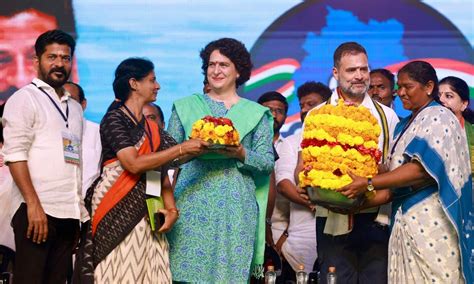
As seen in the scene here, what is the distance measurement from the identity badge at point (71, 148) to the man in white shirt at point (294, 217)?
181 cm

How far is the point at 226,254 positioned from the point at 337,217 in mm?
679

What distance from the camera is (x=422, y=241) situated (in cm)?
738

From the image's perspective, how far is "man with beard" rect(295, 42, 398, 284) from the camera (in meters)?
7.74

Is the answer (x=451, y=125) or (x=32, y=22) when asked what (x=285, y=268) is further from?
Result: (x=32, y=22)

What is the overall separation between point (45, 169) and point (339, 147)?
64.0 inches

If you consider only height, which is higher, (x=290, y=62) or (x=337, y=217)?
(x=290, y=62)

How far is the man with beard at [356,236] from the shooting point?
774 cm

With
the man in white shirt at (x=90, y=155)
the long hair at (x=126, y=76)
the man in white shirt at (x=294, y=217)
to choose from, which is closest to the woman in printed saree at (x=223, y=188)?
the long hair at (x=126, y=76)

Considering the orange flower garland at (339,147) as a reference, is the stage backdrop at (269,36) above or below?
above

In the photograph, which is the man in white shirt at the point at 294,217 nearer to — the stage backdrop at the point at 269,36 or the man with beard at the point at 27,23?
the stage backdrop at the point at 269,36

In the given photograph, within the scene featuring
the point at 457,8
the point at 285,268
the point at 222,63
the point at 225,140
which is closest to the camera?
the point at 225,140

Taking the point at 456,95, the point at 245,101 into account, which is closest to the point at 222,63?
the point at 245,101

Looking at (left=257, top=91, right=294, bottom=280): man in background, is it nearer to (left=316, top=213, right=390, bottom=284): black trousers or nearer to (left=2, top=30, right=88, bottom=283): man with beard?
(left=316, top=213, right=390, bottom=284): black trousers

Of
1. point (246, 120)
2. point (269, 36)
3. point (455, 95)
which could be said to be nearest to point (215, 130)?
point (246, 120)
